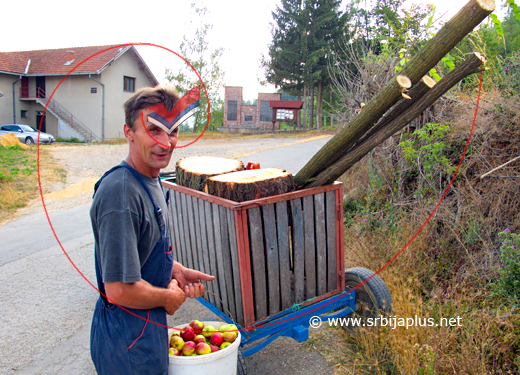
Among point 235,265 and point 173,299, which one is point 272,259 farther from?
point 173,299

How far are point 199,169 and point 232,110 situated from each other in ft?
122

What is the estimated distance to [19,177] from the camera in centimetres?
1104

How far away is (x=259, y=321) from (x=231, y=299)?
0.27 m

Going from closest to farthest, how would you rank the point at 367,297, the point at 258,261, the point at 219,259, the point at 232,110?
the point at 258,261 < the point at 219,259 < the point at 367,297 < the point at 232,110

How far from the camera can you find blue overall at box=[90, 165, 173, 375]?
1.68 m

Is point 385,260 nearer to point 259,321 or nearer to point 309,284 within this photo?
point 309,284

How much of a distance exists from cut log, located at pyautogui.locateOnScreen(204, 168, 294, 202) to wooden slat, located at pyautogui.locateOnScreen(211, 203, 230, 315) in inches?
5.8

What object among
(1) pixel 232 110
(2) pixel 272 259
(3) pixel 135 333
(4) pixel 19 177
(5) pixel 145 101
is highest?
(1) pixel 232 110

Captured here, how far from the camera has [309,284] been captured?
2863mm

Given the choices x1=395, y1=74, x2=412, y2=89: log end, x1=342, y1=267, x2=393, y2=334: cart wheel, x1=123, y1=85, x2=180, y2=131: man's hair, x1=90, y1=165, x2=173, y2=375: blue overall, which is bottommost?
x1=342, y1=267, x2=393, y2=334: cart wheel

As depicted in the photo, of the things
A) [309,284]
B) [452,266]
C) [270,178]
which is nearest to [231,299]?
[309,284]

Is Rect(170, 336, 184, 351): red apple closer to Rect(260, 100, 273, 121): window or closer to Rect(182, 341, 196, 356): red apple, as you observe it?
Rect(182, 341, 196, 356): red apple

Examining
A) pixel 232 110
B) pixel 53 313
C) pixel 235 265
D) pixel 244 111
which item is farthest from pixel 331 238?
pixel 232 110

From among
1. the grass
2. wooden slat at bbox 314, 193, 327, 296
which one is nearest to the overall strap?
wooden slat at bbox 314, 193, 327, 296
